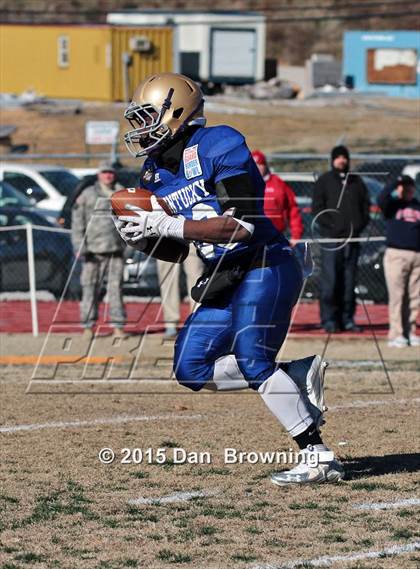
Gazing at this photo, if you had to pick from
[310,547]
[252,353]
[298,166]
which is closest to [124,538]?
[310,547]

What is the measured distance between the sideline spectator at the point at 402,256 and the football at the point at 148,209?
6.02 m

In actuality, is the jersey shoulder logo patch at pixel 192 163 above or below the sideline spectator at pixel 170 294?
above

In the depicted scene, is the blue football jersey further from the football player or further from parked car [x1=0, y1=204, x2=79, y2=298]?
parked car [x1=0, y1=204, x2=79, y2=298]

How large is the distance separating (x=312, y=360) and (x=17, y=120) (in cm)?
2742

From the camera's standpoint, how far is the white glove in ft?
17.9

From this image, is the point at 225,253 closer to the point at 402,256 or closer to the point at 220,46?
the point at 402,256

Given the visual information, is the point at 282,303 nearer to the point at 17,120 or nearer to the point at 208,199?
the point at 208,199

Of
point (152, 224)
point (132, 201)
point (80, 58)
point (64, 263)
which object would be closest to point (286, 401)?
point (152, 224)

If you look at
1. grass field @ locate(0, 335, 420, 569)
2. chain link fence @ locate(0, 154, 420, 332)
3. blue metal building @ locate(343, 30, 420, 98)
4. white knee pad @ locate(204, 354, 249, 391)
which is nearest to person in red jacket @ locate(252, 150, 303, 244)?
chain link fence @ locate(0, 154, 420, 332)

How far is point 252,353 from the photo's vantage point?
18.3ft

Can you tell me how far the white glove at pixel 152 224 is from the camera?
5.46 m

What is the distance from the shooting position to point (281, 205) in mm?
11547

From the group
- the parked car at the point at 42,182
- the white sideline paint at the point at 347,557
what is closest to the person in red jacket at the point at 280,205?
the parked car at the point at 42,182

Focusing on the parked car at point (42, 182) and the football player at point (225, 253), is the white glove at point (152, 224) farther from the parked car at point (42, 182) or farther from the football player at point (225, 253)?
the parked car at point (42, 182)
